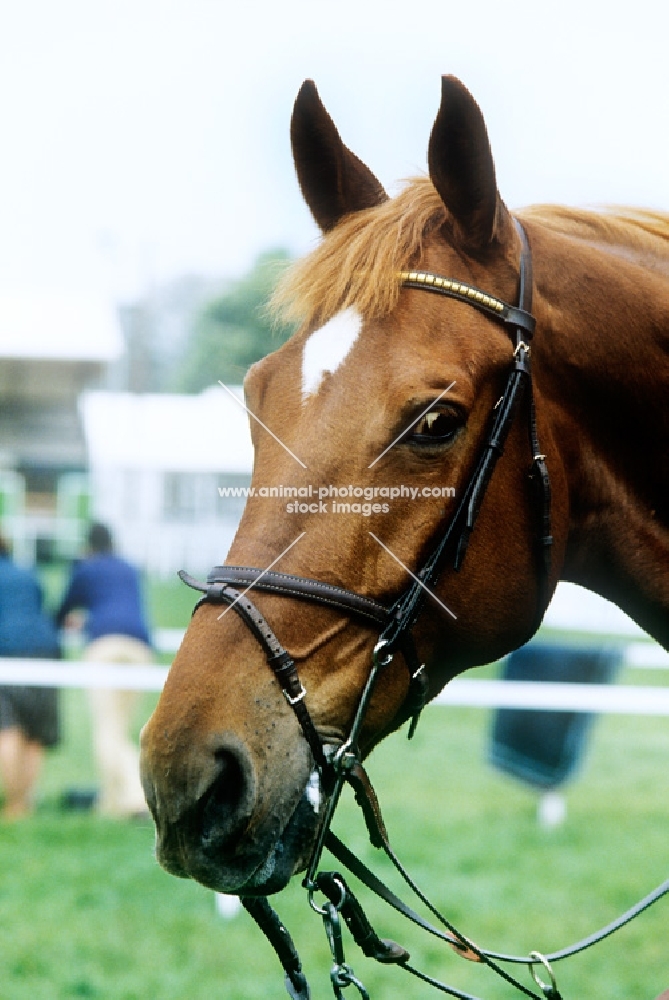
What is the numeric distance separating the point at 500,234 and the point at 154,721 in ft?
4.23

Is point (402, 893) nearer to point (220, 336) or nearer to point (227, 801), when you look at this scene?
point (227, 801)

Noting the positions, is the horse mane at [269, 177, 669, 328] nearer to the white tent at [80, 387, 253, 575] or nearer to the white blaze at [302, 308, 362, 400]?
the white blaze at [302, 308, 362, 400]

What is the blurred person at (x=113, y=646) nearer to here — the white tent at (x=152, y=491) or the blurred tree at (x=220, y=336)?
the white tent at (x=152, y=491)

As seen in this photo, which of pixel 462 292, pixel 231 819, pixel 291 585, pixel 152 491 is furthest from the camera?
pixel 152 491

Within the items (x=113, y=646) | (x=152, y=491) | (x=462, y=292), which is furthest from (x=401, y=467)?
(x=152, y=491)

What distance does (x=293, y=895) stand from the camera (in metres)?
5.89

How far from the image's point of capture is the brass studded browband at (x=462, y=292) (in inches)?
84.2

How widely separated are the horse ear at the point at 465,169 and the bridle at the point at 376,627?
0.40ft

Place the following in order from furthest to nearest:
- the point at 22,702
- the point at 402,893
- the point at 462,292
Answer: the point at 22,702 → the point at 402,893 → the point at 462,292

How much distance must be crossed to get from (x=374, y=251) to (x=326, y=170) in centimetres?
43

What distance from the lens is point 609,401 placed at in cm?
227

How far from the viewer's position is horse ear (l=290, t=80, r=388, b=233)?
2.43 metres

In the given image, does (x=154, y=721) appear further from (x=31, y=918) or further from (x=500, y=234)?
(x=31, y=918)

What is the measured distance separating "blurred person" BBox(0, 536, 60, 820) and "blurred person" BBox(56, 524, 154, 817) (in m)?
0.38
